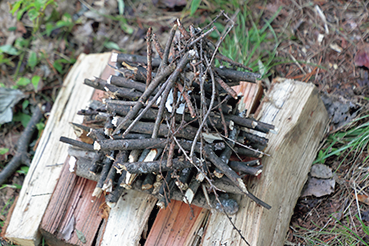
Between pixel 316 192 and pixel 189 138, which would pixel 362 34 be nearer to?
pixel 316 192

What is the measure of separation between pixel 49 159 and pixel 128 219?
112 centimetres

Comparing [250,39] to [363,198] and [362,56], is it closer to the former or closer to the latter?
[362,56]

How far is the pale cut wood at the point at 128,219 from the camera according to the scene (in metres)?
2.31

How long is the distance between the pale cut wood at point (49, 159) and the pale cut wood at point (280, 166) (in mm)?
1552

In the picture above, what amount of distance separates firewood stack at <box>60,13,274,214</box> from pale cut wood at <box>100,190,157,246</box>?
0.79 feet

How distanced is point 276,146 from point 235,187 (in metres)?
0.59

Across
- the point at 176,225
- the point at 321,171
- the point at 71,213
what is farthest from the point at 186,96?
the point at 321,171

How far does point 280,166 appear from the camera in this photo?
2.40m

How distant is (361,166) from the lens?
2588mm

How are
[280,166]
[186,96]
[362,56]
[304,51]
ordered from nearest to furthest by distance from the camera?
[186,96]
[280,166]
[362,56]
[304,51]

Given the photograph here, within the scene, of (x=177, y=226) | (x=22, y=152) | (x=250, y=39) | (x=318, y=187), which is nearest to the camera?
(x=177, y=226)

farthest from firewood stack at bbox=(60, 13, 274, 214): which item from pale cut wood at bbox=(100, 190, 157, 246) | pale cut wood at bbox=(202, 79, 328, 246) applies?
pale cut wood at bbox=(100, 190, 157, 246)

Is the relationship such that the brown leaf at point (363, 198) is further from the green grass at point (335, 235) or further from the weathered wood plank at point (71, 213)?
the weathered wood plank at point (71, 213)

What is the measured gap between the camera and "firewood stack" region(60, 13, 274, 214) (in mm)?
1871
